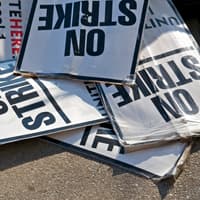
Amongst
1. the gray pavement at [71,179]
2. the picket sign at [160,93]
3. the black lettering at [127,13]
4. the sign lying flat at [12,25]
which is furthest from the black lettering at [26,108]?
the black lettering at [127,13]

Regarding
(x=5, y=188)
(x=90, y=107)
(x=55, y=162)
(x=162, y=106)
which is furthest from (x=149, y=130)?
(x=5, y=188)

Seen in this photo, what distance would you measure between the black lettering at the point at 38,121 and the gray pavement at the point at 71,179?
0.33 feet

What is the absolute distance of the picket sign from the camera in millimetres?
2414

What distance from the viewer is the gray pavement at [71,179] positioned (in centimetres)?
222

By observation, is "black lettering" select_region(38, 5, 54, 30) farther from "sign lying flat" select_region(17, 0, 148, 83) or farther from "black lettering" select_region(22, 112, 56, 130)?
"black lettering" select_region(22, 112, 56, 130)

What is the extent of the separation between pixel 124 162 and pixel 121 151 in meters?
0.06

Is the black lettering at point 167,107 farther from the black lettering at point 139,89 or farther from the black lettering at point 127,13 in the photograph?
the black lettering at point 127,13

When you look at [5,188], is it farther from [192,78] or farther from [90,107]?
[192,78]

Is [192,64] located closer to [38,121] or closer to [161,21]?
[161,21]

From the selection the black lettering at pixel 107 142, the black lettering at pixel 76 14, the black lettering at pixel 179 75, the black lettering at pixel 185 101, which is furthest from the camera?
the black lettering at pixel 76 14

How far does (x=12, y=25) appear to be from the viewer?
2.97 m

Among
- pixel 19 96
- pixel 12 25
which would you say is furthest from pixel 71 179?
pixel 12 25

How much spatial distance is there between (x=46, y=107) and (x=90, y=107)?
9.6 inches

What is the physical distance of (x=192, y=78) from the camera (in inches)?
104
